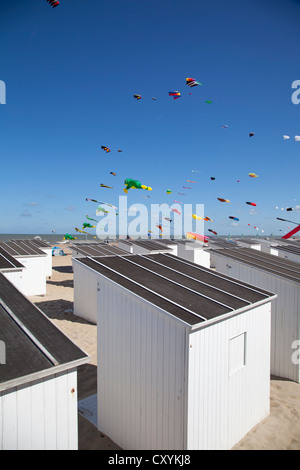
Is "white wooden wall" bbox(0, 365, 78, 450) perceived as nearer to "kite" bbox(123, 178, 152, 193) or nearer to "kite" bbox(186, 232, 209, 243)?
"kite" bbox(123, 178, 152, 193)

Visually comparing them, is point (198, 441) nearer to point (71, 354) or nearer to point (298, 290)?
point (71, 354)

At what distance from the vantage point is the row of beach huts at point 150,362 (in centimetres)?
308

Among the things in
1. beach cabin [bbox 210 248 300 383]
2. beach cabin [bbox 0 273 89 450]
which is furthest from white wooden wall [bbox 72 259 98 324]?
beach cabin [bbox 0 273 89 450]

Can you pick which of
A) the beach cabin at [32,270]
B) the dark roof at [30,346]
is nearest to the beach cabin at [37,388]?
the dark roof at [30,346]

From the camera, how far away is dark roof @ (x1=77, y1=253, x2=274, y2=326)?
498 centimetres

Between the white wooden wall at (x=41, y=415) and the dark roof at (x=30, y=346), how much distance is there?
0.21 meters

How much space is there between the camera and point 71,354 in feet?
10.6

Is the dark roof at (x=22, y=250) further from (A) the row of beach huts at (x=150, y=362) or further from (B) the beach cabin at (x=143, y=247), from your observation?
(A) the row of beach huts at (x=150, y=362)

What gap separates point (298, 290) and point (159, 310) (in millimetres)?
5434

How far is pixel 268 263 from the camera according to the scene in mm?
10188

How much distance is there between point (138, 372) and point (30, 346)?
2623 millimetres

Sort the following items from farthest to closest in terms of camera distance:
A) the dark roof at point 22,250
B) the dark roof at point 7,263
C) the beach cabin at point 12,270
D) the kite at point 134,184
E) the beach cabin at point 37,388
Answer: the dark roof at point 22,250, the kite at point 134,184, the dark roof at point 7,263, the beach cabin at point 12,270, the beach cabin at point 37,388

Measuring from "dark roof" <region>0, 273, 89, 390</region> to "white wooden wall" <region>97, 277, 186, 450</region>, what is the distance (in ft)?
5.91

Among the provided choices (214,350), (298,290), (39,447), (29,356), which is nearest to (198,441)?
(214,350)
